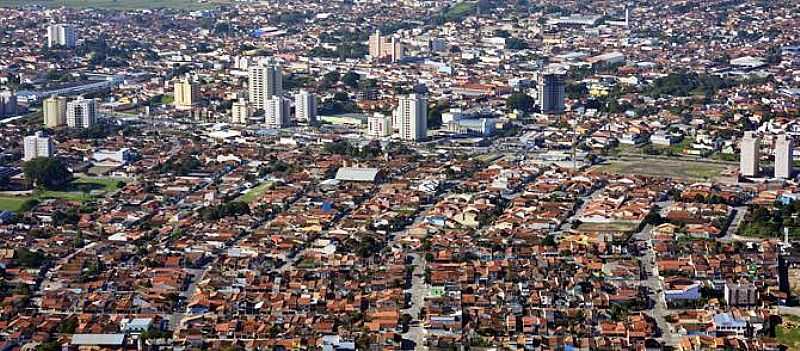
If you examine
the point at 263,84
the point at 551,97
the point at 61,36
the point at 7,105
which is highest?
the point at 61,36

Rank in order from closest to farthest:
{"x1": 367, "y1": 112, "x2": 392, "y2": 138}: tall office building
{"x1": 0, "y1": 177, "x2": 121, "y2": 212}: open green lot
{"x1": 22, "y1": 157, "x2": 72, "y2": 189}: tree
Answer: {"x1": 0, "y1": 177, "x2": 121, "y2": 212}: open green lot
{"x1": 22, "y1": 157, "x2": 72, "y2": 189}: tree
{"x1": 367, "y1": 112, "x2": 392, "y2": 138}: tall office building

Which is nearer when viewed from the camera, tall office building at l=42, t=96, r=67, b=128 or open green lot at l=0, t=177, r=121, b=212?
open green lot at l=0, t=177, r=121, b=212

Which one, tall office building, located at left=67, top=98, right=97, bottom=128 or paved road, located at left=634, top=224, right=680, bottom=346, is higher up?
tall office building, located at left=67, top=98, right=97, bottom=128

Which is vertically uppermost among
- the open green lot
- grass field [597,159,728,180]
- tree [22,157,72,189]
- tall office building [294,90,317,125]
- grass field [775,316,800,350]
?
tall office building [294,90,317,125]

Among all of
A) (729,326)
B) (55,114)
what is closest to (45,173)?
(55,114)

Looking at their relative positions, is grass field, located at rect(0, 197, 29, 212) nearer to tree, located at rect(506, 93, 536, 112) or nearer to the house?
the house

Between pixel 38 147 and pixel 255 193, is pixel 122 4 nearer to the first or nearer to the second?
pixel 38 147

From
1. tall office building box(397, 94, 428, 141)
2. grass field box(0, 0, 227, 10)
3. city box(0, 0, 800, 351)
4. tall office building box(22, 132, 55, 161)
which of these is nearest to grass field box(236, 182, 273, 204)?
city box(0, 0, 800, 351)
